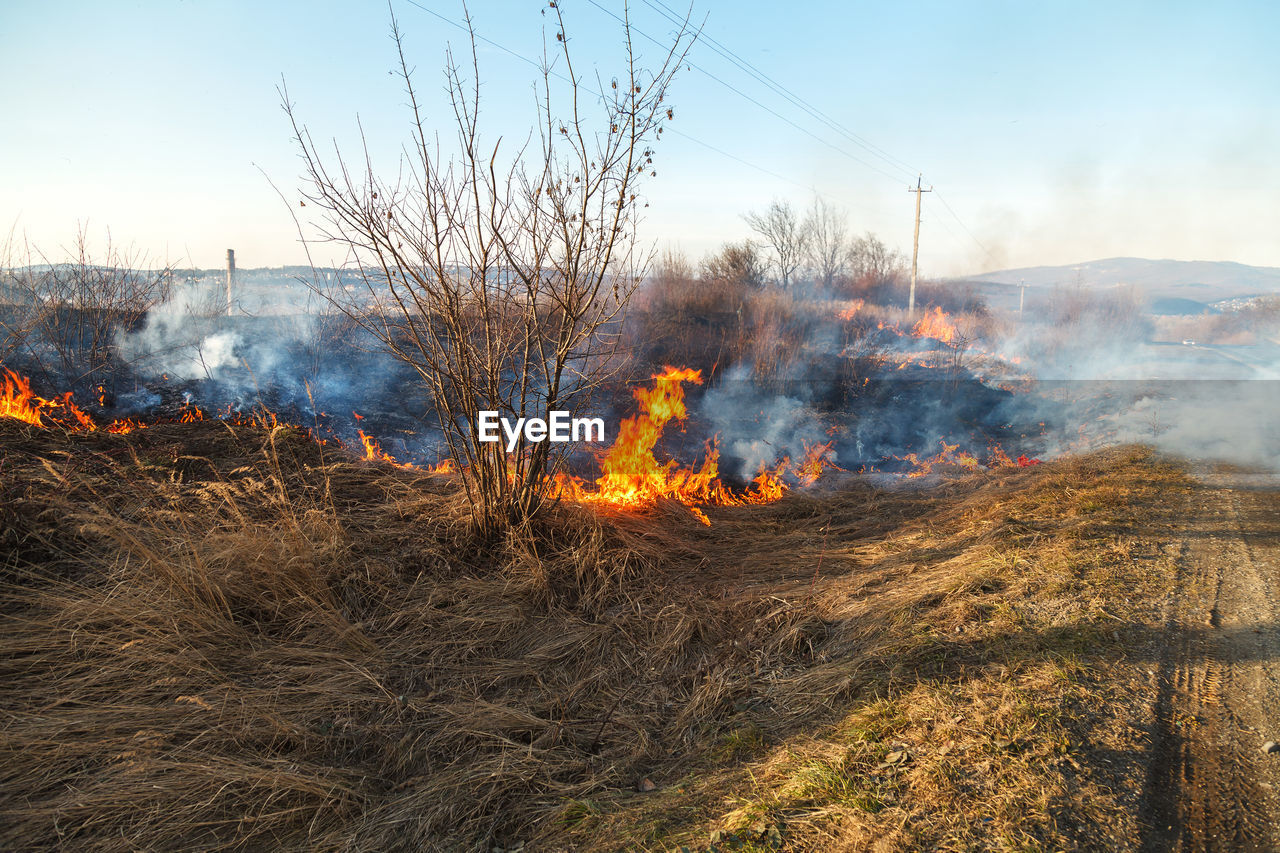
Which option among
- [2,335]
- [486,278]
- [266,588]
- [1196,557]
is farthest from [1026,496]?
[2,335]

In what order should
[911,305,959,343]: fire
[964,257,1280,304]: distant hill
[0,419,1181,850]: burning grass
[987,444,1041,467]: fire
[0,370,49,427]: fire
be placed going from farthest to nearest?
[964,257,1280,304]: distant hill
[911,305,959,343]: fire
[987,444,1041,467]: fire
[0,370,49,427]: fire
[0,419,1181,850]: burning grass

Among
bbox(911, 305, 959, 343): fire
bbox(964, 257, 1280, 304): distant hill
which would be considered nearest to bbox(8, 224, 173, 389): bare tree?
bbox(911, 305, 959, 343): fire

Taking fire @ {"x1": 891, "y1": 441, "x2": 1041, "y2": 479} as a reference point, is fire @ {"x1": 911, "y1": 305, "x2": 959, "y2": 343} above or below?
above

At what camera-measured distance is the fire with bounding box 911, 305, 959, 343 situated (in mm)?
19984

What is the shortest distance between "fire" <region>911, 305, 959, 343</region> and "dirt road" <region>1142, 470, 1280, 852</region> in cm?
1653

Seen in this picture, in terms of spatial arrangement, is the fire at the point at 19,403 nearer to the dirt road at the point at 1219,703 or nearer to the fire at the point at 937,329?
the dirt road at the point at 1219,703

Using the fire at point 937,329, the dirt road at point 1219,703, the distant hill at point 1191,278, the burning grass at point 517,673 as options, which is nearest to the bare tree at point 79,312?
the burning grass at point 517,673

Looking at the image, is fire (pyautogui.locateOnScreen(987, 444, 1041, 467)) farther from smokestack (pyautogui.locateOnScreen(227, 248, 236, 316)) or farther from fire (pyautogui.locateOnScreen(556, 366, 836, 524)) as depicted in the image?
smokestack (pyautogui.locateOnScreen(227, 248, 236, 316))

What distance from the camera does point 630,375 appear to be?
12219 millimetres

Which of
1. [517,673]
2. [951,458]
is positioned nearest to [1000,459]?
[951,458]

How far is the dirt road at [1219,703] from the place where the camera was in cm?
197

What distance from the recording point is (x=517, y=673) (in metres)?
3.29

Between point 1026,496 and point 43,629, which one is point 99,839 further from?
point 1026,496

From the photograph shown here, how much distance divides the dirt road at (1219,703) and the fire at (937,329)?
54.2 feet
